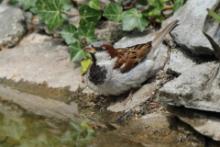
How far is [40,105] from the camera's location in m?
6.40

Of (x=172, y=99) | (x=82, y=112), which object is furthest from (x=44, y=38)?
(x=172, y=99)

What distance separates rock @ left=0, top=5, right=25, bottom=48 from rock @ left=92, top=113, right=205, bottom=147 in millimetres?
2630

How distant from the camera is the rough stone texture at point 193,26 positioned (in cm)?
575

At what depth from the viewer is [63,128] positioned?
588cm

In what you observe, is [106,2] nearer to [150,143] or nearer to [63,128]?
[63,128]

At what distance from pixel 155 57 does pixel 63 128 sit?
45.1 inches

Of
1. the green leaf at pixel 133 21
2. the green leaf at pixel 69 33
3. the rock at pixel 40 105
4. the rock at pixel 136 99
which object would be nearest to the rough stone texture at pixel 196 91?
the rock at pixel 136 99

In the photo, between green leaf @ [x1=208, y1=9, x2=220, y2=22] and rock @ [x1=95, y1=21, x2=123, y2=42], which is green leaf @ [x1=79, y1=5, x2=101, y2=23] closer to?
rock @ [x1=95, y1=21, x2=123, y2=42]

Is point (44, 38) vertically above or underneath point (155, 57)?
underneath

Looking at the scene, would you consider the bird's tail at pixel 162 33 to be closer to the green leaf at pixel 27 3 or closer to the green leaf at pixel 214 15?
the green leaf at pixel 214 15

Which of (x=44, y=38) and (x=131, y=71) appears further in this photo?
(x=44, y=38)

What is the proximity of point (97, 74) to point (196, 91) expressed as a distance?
1.10m

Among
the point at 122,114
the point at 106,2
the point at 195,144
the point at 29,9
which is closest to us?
the point at 195,144

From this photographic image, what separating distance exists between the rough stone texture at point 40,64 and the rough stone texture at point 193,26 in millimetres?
1222
